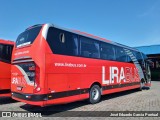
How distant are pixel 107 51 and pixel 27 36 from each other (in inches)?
195

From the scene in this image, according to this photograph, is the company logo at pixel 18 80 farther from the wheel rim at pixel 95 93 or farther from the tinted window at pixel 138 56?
the tinted window at pixel 138 56

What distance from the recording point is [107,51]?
12.0m

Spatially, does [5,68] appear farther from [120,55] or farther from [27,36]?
[120,55]

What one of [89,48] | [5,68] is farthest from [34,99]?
[89,48]

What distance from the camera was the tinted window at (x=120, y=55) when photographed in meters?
13.2

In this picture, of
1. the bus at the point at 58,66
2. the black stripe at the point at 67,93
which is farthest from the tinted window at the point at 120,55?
the black stripe at the point at 67,93

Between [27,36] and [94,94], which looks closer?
[27,36]

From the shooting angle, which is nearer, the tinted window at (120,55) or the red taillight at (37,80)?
the red taillight at (37,80)

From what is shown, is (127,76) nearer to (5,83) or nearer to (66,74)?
(66,74)

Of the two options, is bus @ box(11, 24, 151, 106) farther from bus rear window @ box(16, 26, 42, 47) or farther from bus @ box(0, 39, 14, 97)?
bus @ box(0, 39, 14, 97)

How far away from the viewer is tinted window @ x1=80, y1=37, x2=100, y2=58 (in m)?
9.95

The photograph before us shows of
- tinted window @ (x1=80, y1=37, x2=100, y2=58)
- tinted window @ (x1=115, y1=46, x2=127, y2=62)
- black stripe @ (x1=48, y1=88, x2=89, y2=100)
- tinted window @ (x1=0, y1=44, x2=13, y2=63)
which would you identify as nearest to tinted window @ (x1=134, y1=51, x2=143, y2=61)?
tinted window @ (x1=115, y1=46, x2=127, y2=62)

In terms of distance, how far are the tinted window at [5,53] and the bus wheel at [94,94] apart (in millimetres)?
4434

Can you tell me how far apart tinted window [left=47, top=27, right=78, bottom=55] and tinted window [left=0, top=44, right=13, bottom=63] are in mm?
3494
